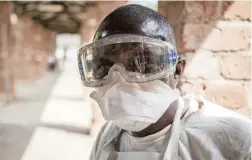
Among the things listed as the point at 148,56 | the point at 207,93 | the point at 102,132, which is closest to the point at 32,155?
the point at 102,132

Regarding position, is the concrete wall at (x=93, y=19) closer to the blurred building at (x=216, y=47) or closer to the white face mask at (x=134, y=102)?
the blurred building at (x=216, y=47)

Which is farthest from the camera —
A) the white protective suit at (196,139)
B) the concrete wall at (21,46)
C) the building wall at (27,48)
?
Answer: the building wall at (27,48)

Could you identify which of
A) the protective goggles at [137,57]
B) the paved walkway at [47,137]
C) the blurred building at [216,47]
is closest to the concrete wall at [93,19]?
the paved walkway at [47,137]

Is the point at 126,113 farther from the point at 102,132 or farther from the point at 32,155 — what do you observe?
the point at 32,155

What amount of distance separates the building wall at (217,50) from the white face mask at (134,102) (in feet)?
0.86

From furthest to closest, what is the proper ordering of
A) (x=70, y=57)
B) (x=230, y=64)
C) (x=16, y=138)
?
(x=70, y=57)
(x=16, y=138)
(x=230, y=64)

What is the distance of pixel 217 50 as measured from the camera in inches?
38.3

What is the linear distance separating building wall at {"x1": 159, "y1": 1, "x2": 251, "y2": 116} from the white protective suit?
151 mm

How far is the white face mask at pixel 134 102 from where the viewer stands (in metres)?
0.72

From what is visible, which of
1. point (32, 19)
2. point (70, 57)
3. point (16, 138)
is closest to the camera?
point (16, 138)

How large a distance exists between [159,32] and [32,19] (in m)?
6.21

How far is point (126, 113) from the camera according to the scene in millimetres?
713

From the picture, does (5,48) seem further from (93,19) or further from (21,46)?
(93,19)

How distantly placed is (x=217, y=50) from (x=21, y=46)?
5159mm
